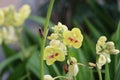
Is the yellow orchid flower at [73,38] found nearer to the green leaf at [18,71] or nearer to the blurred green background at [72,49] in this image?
the blurred green background at [72,49]

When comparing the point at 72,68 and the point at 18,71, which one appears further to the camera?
the point at 18,71

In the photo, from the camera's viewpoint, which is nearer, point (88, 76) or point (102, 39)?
point (102, 39)

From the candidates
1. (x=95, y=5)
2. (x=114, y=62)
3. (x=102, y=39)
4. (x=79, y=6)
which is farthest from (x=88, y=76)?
(x=79, y=6)

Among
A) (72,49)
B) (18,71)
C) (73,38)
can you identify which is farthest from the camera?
(18,71)

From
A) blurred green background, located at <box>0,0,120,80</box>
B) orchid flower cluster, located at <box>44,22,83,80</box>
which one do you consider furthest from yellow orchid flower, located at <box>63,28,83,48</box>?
blurred green background, located at <box>0,0,120,80</box>

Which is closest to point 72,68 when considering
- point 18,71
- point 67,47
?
point 67,47

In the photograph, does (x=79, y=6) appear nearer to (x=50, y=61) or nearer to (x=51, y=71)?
(x=51, y=71)

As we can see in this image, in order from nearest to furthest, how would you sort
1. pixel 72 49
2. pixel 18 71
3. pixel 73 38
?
pixel 73 38 < pixel 72 49 < pixel 18 71

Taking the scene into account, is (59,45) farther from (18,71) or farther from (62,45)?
(18,71)
